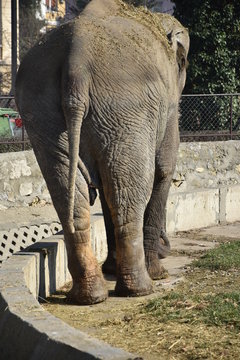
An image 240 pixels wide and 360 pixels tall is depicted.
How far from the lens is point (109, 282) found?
26.4 ft

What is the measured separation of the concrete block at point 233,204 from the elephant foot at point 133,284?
485cm

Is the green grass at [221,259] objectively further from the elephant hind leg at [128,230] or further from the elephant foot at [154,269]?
the elephant hind leg at [128,230]

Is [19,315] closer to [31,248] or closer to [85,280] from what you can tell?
[85,280]

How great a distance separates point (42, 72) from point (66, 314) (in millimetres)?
1751

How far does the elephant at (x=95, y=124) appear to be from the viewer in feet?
22.1

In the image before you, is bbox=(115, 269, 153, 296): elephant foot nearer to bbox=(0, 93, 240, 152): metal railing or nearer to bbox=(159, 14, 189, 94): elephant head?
bbox=(159, 14, 189, 94): elephant head

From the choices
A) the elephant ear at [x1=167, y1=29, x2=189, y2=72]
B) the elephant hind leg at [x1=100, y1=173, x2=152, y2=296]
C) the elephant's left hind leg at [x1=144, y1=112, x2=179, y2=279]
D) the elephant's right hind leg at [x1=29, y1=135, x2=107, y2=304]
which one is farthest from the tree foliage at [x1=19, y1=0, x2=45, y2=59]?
the elephant's right hind leg at [x1=29, y1=135, x2=107, y2=304]

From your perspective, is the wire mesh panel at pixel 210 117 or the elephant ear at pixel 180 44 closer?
the elephant ear at pixel 180 44

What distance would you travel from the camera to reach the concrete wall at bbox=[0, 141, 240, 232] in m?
11.2

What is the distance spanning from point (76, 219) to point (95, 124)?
0.70m

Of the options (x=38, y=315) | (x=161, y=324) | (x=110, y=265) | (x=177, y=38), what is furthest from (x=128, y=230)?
(x=177, y=38)

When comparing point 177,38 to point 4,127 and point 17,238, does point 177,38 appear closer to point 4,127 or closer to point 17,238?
point 17,238

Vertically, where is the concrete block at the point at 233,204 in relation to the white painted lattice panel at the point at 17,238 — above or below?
above

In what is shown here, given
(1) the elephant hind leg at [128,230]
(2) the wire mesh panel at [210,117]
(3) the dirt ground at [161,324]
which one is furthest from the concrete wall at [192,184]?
(1) the elephant hind leg at [128,230]
